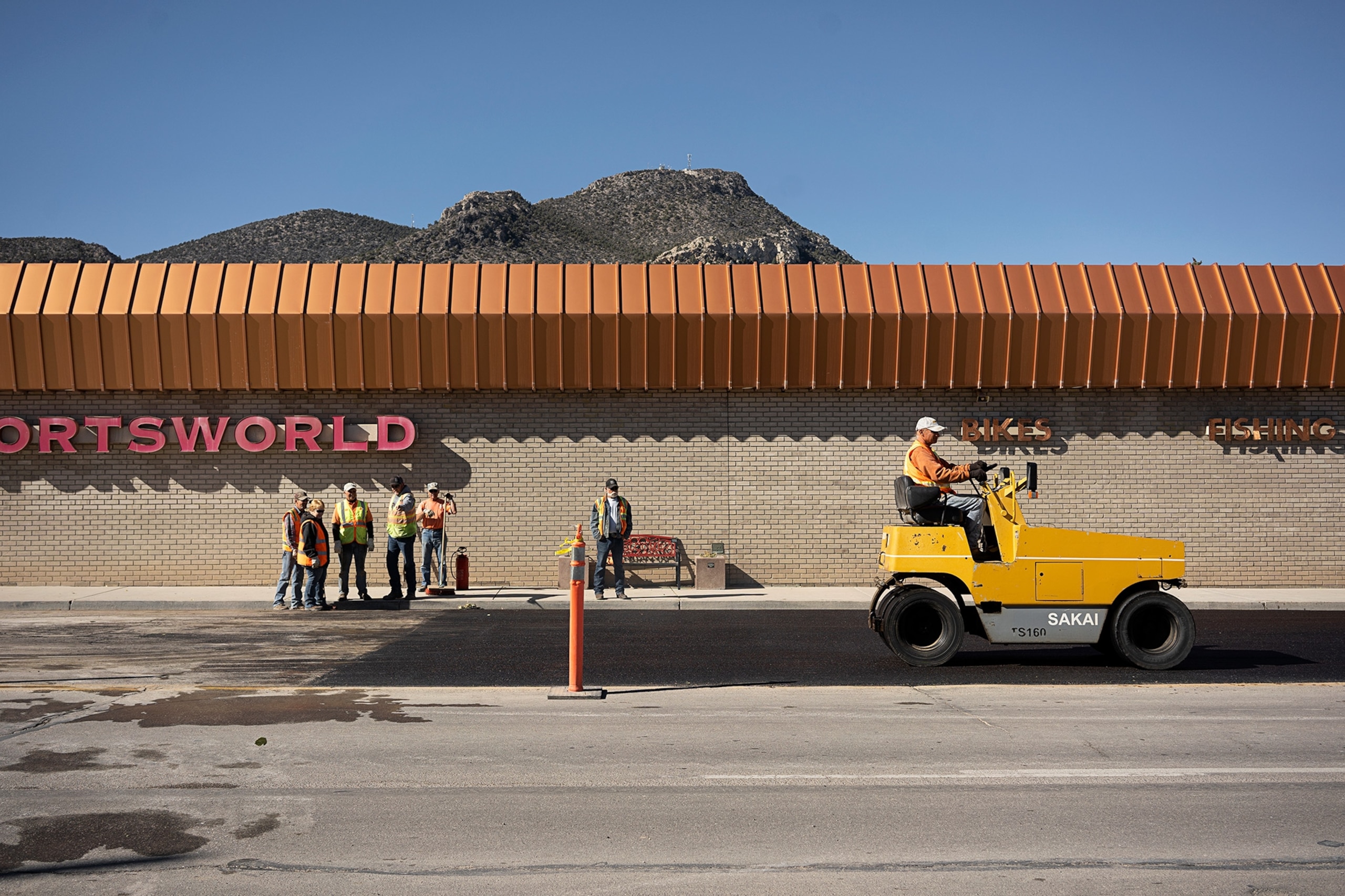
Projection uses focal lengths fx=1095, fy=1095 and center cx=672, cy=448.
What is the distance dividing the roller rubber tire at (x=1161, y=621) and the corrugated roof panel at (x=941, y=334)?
9273 mm

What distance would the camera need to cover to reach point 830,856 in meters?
5.52

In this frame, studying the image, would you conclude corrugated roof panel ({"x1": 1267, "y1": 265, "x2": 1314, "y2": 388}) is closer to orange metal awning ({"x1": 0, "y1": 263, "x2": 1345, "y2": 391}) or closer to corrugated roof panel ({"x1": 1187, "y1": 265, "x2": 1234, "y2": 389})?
orange metal awning ({"x1": 0, "y1": 263, "x2": 1345, "y2": 391})

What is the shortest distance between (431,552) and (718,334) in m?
6.35

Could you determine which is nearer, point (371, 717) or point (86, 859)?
point (86, 859)

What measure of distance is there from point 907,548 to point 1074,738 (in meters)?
3.09

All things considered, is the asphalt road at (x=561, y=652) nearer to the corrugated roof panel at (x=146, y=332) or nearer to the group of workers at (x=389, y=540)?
the group of workers at (x=389, y=540)

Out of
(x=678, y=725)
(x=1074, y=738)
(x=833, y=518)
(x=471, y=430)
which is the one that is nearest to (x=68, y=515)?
(x=471, y=430)

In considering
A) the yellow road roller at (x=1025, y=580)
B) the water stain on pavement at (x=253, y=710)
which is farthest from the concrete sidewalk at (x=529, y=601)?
the water stain on pavement at (x=253, y=710)

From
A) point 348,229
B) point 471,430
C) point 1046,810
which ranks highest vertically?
point 348,229

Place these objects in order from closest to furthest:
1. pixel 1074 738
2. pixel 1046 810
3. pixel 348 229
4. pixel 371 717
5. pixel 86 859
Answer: pixel 86 859, pixel 1046 810, pixel 1074 738, pixel 371 717, pixel 348 229

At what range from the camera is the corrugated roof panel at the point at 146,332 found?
63.8ft

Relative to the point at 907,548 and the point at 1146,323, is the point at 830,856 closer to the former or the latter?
the point at 907,548

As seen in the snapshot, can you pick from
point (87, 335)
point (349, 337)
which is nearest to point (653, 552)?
point (349, 337)

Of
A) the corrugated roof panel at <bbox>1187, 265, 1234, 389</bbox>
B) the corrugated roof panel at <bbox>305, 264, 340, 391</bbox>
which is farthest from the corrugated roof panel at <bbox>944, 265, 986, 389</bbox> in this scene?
the corrugated roof panel at <bbox>305, 264, 340, 391</bbox>
